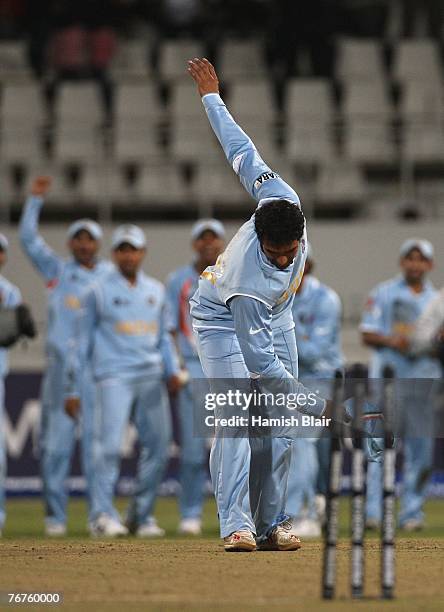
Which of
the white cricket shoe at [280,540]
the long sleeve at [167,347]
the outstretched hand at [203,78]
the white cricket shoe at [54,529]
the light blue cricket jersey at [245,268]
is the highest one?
the outstretched hand at [203,78]

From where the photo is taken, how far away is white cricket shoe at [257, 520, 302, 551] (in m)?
7.89

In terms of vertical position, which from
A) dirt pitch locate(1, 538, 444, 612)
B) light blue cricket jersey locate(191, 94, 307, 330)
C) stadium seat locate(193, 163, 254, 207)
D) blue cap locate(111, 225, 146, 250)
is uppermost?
stadium seat locate(193, 163, 254, 207)

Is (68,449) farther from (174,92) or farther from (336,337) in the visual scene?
(174,92)

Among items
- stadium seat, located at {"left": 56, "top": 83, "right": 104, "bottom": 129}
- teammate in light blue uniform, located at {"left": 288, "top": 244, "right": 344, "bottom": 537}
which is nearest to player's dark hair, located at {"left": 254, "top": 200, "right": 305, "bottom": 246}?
teammate in light blue uniform, located at {"left": 288, "top": 244, "right": 344, "bottom": 537}

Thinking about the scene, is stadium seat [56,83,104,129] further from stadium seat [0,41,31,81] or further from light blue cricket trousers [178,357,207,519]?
light blue cricket trousers [178,357,207,519]

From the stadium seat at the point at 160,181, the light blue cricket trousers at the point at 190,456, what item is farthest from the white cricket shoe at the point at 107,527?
the stadium seat at the point at 160,181

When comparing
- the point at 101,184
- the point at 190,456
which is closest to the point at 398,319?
the point at 190,456

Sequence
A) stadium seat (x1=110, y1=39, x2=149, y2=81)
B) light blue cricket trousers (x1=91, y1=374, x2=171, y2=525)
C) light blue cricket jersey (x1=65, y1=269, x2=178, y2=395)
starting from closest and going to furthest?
1. light blue cricket trousers (x1=91, y1=374, x2=171, y2=525)
2. light blue cricket jersey (x1=65, y1=269, x2=178, y2=395)
3. stadium seat (x1=110, y1=39, x2=149, y2=81)

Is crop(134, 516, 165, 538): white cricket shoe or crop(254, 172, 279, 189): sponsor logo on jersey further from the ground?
crop(254, 172, 279, 189): sponsor logo on jersey

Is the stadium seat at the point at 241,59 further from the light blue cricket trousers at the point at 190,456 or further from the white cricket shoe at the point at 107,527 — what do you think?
the white cricket shoe at the point at 107,527

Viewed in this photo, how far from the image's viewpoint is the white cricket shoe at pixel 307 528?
455 inches

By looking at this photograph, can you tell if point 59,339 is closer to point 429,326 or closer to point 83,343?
point 83,343

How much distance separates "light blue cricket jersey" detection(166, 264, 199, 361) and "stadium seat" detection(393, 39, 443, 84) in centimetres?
975

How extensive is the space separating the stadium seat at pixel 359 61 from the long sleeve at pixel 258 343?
49.3 ft
